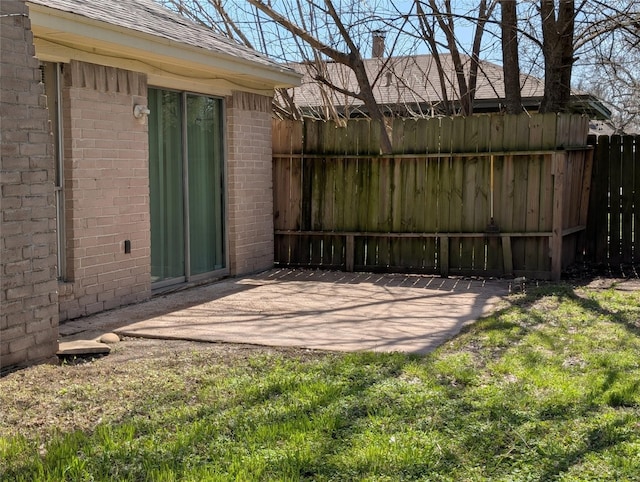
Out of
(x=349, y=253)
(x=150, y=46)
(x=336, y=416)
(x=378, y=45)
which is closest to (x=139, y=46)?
(x=150, y=46)

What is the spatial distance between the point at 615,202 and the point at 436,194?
8.56 feet

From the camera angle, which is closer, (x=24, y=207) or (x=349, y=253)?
(x=24, y=207)

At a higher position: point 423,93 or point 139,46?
point 423,93

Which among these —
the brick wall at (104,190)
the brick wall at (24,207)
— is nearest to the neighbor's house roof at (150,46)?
the brick wall at (104,190)

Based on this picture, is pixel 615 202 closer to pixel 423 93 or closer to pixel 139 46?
pixel 139 46

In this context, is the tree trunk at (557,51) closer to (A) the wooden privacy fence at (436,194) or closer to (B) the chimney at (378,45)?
(A) the wooden privacy fence at (436,194)

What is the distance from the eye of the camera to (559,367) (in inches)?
222

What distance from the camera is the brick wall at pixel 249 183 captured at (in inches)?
400

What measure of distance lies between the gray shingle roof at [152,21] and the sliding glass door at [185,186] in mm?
668

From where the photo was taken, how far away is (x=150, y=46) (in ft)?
25.5

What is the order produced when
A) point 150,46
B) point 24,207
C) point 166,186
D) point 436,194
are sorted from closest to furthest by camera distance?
point 24,207 → point 150,46 → point 166,186 → point 436,194

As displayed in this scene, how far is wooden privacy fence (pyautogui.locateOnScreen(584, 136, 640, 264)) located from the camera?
434 inches

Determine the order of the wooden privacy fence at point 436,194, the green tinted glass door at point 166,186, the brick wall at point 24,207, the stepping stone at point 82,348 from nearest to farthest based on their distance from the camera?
the brick wall at point 24,207
the stepping stone at point 82,348
the green tinted glass door at point 166,186
the wooden privacy fence at point 436,194

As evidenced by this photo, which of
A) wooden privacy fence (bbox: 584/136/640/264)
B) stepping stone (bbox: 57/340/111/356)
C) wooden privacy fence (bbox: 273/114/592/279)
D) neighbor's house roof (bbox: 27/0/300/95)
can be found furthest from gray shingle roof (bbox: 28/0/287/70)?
wooden privacy fence (bbox: 584/136/640/264)
